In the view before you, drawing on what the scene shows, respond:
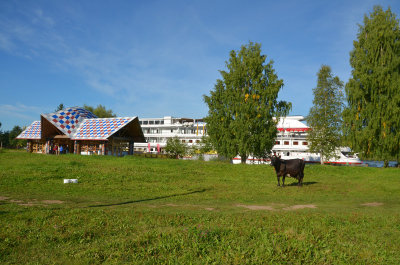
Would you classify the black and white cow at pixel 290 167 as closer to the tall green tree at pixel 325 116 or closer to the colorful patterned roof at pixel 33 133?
the tall green tree at pixel 325 116

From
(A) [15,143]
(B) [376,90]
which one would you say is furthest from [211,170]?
(A) [15,143]

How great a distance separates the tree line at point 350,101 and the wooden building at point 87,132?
50.7 ft

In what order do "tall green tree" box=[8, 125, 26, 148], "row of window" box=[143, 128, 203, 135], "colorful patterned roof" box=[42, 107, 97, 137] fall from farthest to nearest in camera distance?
1. "tall green tree" box=[8, 125, 26, 148]
2. "row of window" box=[143, 128, 203, 135]
3. "colorful patterned roof" box=[42, 107, 97, 137]

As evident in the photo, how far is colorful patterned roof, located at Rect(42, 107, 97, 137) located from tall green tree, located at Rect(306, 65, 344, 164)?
3907cm

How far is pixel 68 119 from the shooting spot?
48344 mm

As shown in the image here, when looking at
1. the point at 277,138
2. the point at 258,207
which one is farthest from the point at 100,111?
the point at 258,207

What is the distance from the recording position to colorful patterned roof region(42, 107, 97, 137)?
46438 millimetres

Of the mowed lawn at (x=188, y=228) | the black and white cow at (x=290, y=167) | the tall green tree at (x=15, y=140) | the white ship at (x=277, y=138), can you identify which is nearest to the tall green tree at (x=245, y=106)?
the white ship at (x=277, y=138)

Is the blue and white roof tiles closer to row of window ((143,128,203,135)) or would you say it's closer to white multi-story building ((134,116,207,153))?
white multi-story building ((134,116,207,153))

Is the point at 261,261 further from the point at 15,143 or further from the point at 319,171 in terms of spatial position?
the point at 15,143

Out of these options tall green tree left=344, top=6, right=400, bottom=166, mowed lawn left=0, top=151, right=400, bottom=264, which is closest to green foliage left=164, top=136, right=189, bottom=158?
tall green tree left=344, top=6, right=400, bottom=166

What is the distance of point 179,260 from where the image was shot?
630 cm

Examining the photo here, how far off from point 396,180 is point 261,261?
23393 mm

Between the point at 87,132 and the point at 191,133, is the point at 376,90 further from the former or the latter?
the point at 191,133
